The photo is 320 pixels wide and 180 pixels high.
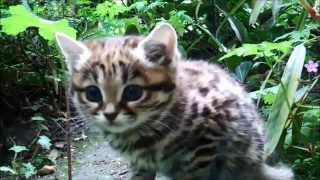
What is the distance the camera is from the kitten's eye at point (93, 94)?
2451 mm

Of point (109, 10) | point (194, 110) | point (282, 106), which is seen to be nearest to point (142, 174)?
point (194, 110)

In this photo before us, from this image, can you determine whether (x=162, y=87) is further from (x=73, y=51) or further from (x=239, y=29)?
(x=239, y=29)

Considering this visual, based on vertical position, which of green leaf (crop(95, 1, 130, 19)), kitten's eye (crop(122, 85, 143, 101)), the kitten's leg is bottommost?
the kitten's leg

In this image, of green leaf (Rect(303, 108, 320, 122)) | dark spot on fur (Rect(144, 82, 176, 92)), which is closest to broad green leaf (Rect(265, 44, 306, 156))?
green leaf (Rect(303, 108, 320, 122))

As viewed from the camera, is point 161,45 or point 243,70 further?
point 243,70

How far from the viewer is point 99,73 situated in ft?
8.04

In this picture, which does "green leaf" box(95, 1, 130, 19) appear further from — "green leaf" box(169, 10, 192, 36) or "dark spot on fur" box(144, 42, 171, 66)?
"dark spot on fur" box(144, 42, 171, 66)

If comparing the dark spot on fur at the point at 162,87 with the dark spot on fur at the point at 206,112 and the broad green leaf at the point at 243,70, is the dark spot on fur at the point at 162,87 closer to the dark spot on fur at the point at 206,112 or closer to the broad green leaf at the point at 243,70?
the dark spot on fur at the point at 206,112

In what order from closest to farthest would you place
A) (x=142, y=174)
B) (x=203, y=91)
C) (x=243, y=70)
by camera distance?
(x=203, y=91)
(x=142, y=174)
(x=243, y=70)

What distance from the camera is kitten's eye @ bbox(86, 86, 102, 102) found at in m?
2.45

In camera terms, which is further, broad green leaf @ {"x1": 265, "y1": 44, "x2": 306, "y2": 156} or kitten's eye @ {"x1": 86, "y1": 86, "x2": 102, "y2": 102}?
kitten's eye @ {"x1": 86, "y1": 86, "x2": 102, "y2": 102}

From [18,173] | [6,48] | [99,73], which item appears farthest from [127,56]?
[6,48]

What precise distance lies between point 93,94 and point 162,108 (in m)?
0.25

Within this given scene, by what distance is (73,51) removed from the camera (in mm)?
2559
